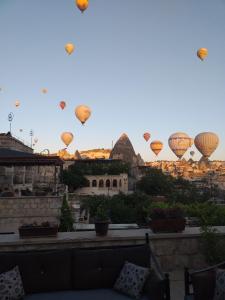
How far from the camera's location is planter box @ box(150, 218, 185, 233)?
16.4 feet

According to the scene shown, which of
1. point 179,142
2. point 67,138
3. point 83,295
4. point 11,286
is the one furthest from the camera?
point 67,138

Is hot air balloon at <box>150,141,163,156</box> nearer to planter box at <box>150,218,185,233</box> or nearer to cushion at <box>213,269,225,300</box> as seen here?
planter box at <box>150,218,185,233</box>

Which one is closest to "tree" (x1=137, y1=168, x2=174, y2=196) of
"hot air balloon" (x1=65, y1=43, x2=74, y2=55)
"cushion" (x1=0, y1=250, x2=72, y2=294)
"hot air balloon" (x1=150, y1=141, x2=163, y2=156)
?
"hot air balloon" (x1=150, y1=141, x2=163, y2=156)

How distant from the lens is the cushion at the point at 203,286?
10.6 ft

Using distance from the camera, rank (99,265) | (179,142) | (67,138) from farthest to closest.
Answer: (67,138), (179,142), (99,265)

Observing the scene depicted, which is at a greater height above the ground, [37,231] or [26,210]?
[37,231]

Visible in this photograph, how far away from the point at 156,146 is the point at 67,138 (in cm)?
1023

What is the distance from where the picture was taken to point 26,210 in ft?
44.9

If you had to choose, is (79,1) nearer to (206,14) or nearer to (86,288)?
(206,14)

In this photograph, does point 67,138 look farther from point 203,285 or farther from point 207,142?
point 203,285

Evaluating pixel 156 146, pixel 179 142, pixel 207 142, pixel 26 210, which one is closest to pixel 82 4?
pixel 26 210

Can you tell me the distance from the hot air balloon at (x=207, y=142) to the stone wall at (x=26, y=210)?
732 inches

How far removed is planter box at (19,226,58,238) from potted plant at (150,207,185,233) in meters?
1.41

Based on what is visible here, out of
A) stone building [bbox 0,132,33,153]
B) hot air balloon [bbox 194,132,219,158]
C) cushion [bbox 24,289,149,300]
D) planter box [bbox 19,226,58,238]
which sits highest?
stone building [bbox 0,132,33,153]
